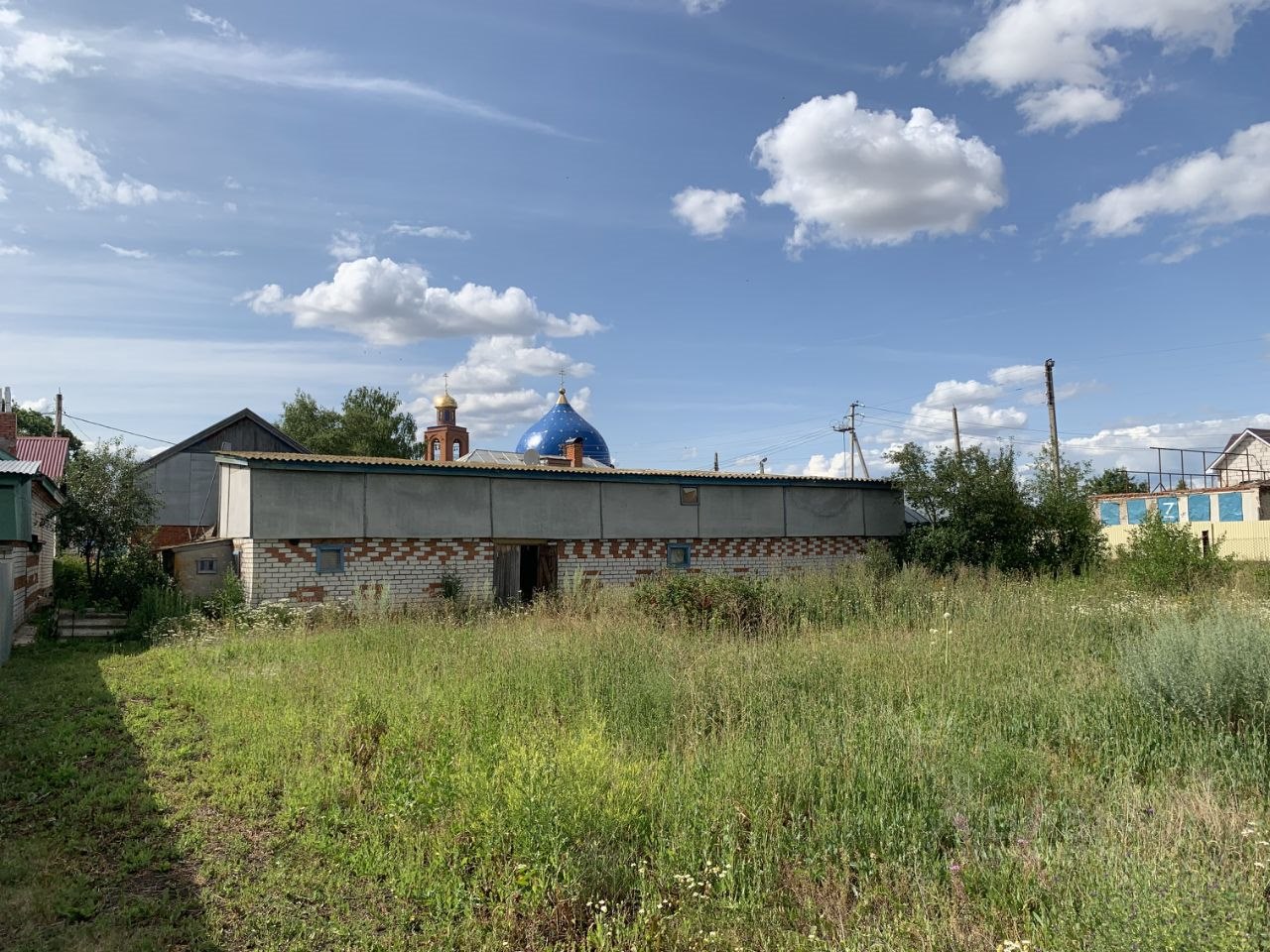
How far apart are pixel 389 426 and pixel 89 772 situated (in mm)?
41592

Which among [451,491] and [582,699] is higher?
[451,491]

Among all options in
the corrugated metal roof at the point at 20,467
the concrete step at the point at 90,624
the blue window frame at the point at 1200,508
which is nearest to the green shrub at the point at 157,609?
the concrete step at the point at 90,624

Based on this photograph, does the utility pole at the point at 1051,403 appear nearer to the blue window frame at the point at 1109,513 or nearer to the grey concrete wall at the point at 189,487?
the blue window frame at the point at 1109,513

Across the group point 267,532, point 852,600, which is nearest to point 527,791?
point 852,600

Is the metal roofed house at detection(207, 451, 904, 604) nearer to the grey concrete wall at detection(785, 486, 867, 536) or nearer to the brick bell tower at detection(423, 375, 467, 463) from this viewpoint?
the grey concrete wall at detection(785, 486, 867, 536)

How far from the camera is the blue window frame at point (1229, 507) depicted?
2828 cm

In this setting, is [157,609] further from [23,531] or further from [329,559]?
[329,559]

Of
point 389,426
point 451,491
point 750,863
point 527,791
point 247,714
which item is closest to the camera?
point 750,863

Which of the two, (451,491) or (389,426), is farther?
(389,426)

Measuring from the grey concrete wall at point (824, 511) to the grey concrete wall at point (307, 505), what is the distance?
10211 mm

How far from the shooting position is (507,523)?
683 inches

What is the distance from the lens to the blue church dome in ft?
118

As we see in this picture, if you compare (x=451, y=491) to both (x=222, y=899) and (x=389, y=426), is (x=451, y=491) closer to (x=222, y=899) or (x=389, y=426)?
(x=222, y=899)

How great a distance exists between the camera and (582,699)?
6684 millimetres
